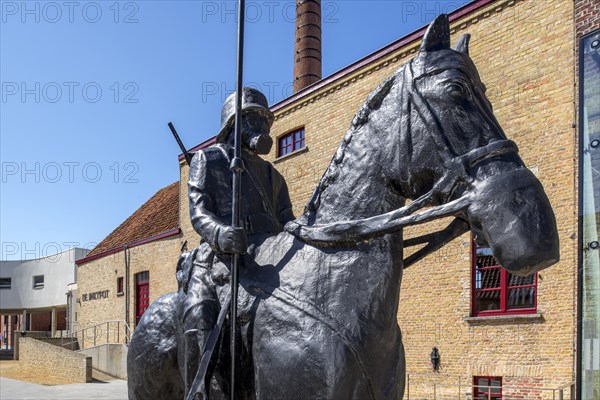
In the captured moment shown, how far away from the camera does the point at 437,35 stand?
2.49 meters

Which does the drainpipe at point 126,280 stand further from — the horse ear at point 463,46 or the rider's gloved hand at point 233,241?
the horse ear at point 463,46

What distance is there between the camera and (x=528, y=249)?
2.09 m

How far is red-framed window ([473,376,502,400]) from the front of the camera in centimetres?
1207

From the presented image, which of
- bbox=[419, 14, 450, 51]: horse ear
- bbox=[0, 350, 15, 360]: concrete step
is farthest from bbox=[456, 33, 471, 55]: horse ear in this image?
bbox=[0, 350, 15, 360]: concrete step

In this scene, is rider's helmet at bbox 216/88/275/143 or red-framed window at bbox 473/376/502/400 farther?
red-framed window at bbox 473/376/502/400

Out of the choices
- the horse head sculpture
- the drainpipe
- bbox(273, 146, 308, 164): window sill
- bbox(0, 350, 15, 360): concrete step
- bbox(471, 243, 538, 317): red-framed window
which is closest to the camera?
the horse head sculpture

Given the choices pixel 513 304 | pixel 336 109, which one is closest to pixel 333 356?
pixel 513 304

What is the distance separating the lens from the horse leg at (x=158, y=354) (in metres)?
3.51

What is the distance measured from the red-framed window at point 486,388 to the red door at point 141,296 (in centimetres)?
1718

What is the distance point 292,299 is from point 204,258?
726mm

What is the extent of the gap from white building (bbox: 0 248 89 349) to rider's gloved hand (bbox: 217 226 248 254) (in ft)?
131

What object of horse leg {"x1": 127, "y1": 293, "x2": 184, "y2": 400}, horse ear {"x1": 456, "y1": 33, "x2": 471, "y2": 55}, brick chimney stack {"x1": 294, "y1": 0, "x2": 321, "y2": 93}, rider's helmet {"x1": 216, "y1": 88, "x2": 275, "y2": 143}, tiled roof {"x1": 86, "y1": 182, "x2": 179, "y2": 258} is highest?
brick chimney stack {"x1": 294, "y1": 0, "x2": 321, "y2": 93}

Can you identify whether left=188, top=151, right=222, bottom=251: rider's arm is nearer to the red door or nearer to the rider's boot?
the rider's boot

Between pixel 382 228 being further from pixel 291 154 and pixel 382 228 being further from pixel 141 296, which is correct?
pixel 141 296
